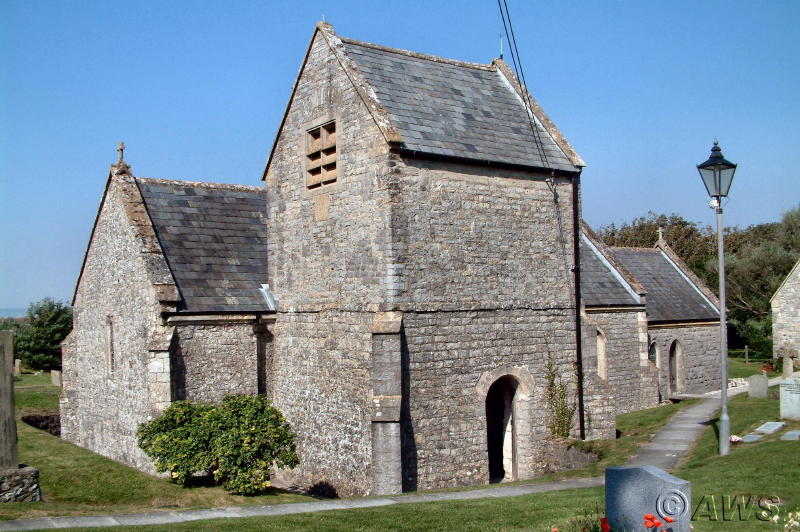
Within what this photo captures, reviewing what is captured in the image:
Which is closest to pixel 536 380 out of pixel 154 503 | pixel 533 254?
pixel 533 254

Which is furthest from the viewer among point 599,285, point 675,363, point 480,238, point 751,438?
point 675,363

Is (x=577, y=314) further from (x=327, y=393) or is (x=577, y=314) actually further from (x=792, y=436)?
(x=327, y=393)

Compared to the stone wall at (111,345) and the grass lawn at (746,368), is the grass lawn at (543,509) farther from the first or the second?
the grass lawn at (746,368)

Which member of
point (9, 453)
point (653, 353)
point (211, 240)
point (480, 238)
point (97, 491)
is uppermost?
point (211, 240)

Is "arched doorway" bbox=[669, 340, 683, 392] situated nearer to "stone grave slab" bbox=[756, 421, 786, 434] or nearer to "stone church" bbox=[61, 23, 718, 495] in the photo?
"stone church" bbox=[61, 23, 718, 495]

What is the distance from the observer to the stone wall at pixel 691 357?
31.4 metres

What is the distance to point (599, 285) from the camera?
28203 mm

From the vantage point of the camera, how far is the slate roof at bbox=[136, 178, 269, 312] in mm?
20625

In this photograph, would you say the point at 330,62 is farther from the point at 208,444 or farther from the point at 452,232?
the point at 208,444

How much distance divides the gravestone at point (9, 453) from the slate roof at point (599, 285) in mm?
18823

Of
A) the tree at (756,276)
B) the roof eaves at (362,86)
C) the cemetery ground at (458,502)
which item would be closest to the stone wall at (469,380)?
the cemetery ground at (458,502)

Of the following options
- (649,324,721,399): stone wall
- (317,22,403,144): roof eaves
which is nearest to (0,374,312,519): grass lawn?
(317,22,403,144): roof eaves

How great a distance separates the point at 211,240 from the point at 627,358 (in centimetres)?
1582

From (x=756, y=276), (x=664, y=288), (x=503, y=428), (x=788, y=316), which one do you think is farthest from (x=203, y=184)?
(x=756, y=276)
